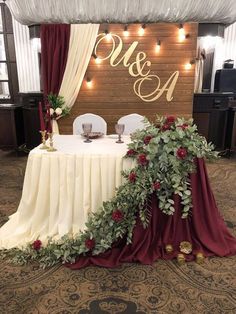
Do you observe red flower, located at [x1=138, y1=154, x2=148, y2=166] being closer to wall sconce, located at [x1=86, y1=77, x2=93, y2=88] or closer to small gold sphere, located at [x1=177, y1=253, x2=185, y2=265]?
small gold sphere, located at [x1=177, y1=253, x2=185, y2=265]

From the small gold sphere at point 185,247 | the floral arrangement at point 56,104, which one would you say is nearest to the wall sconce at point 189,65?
the floral arrangement at point 56,104

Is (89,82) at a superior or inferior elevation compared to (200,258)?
superior

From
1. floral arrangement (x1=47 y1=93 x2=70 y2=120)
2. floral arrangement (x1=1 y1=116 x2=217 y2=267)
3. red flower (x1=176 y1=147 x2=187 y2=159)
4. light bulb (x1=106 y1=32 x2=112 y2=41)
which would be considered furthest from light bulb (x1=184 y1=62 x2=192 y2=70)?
red flower (x1=176 y1=147 x2=187 y2=159)

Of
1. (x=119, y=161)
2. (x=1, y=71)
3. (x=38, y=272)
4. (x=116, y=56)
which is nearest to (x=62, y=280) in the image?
(x=38, y=272)

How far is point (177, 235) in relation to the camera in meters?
2.15

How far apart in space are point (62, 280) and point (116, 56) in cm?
349

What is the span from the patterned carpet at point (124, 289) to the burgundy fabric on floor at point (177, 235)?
2.7 inches

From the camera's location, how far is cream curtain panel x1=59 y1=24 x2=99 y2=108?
4.13 metres

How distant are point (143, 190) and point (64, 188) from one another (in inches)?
26.2

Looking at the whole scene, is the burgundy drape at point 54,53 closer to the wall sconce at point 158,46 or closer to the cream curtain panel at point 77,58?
the cream curtain panel at point 77,58

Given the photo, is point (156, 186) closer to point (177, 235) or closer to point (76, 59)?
point (177, 235)

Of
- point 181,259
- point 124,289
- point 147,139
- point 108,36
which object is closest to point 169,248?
point 181,259

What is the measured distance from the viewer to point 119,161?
6.91 feet

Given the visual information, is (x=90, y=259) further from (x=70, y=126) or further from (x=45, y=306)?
(x=70, y=126)
